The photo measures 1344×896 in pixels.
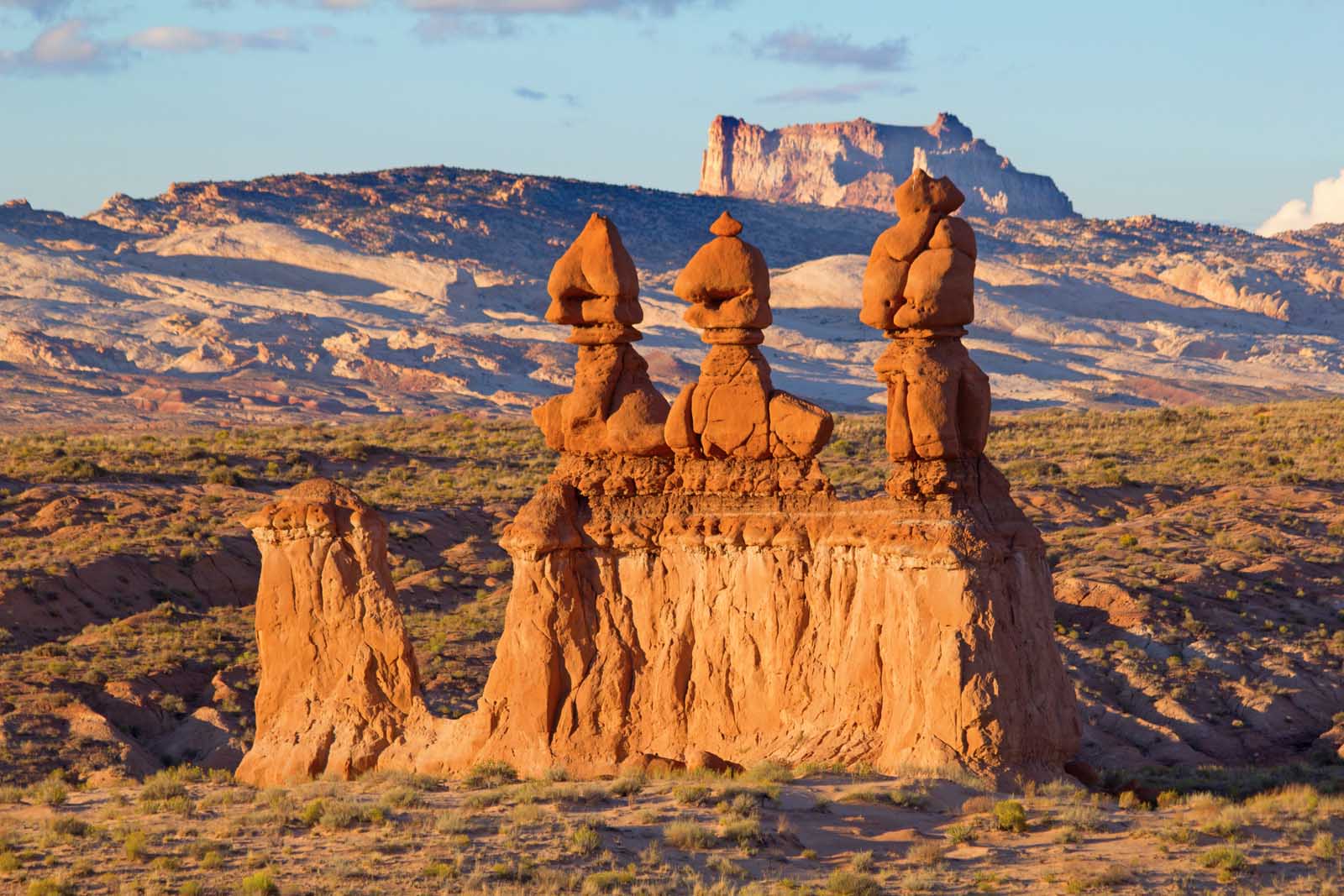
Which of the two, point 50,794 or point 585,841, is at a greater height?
point 585,841

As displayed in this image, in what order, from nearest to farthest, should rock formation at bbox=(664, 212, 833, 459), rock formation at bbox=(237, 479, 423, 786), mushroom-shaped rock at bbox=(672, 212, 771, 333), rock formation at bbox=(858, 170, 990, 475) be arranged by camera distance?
rock formation at bbox=(858, 170, 990, 475) → rock formation at bbox=(664, 212, 833, 459) → mushroom-shaped rock at bbox=(672, 212, 771, 333) → rock formation at bbox=(237, 479, 423, 786)

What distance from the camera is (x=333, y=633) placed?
2212 cm

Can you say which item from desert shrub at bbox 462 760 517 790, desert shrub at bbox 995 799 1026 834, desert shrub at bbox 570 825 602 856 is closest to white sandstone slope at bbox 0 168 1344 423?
desert shrub at bbox 462 760 517 790

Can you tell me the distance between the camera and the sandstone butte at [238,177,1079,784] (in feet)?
62.5

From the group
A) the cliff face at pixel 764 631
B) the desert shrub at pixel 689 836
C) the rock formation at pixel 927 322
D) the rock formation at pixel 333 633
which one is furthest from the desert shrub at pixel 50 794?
the rock formation at pixel 927 322

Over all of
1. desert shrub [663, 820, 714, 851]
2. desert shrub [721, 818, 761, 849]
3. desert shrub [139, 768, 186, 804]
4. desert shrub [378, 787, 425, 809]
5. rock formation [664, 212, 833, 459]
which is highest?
rock formation [664, 212, 833, 459]

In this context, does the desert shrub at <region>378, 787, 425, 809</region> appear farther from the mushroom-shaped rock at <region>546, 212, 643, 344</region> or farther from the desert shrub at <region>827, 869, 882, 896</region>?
the mushroom-shaped rock at <region>546, 212, 643, 344</region>

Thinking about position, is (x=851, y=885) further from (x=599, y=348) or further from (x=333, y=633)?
(x=333, y=633)

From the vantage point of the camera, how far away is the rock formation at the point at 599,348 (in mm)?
21531

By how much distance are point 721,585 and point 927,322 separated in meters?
3.48

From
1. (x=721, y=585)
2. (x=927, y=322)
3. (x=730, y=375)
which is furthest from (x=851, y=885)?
(x=730, y=375)

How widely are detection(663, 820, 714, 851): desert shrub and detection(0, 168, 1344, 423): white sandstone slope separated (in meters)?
81.7

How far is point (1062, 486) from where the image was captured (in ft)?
144

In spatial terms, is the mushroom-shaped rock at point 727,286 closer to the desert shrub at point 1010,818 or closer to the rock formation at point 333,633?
the rock formation at point 333,633
